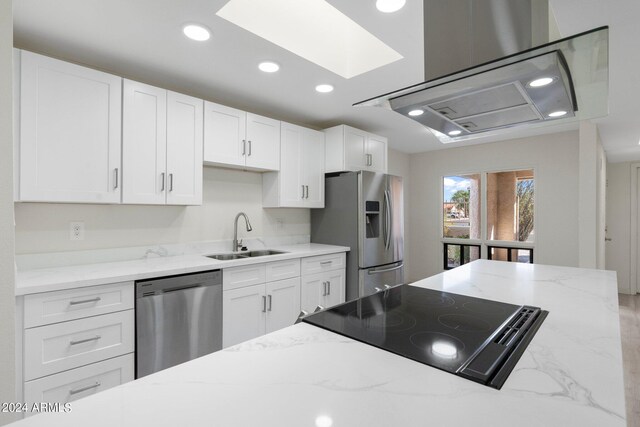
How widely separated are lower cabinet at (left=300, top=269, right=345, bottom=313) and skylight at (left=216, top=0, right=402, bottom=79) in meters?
1.79

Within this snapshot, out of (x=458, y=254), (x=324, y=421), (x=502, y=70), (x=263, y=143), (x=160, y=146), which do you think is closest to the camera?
(x=324, y=421)

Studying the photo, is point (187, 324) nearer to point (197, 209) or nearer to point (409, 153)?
point (197, 209)

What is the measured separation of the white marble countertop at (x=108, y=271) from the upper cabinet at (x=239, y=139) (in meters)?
0.85

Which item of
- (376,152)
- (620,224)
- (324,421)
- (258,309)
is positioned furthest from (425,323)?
(620,224)

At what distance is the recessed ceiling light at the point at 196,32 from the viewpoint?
5.71 ft

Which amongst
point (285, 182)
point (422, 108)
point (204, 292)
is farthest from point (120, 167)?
point (422, 108)

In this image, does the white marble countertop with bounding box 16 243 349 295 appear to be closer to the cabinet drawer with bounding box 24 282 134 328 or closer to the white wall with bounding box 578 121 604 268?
the cabinet drawer with bounding box 24 282 134 328

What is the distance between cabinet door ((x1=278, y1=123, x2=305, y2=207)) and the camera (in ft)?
10.2

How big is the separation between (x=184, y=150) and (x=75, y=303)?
1.24 metres

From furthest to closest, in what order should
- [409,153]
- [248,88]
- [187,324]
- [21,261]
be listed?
[409,153]
[248,88]
[187,324]
[21,261]

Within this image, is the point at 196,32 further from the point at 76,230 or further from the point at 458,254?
the point at 458,254

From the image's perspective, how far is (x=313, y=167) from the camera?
3.41 metres

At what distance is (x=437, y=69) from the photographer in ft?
4.21

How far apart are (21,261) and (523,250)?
524cm
